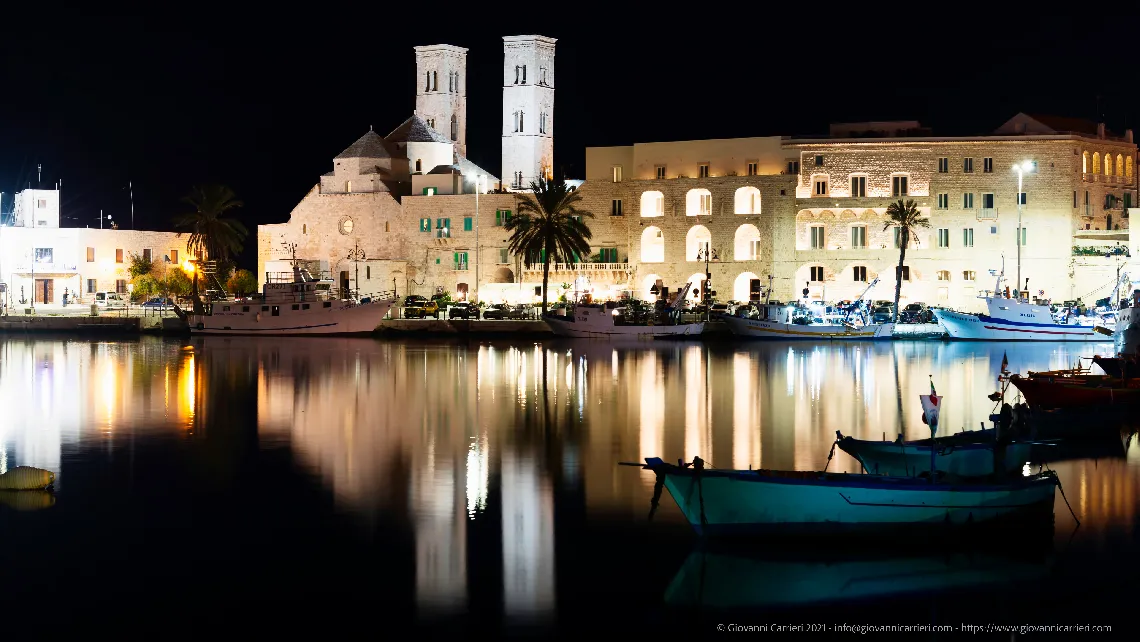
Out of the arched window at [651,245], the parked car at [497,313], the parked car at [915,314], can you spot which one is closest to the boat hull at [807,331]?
the parked car at [915,314]

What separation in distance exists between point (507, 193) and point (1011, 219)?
2732 cm

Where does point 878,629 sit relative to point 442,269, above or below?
below

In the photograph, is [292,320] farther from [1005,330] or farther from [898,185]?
[1005,330]

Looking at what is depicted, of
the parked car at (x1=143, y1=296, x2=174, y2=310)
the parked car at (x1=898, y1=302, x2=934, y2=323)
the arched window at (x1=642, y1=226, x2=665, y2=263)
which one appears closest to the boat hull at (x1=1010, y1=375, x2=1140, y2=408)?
the parked car at (x1=898, y1=302, x2=934, y2=323)

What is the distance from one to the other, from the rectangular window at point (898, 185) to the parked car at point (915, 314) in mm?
5835

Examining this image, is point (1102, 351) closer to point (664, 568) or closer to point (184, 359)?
point (184, 359)

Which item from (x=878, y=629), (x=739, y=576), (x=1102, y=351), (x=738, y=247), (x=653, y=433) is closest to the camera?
(x=878, y=629)

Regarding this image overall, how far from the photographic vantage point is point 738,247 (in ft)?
242

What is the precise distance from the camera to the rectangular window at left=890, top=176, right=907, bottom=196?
69.9m

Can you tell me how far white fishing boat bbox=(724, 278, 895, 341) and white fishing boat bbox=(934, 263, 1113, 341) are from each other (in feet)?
12.4

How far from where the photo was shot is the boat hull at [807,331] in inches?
2495

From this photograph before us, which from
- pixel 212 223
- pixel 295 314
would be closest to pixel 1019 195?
pixel 295 314

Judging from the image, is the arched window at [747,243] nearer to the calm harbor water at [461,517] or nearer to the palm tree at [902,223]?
the palm tree at [902,223]

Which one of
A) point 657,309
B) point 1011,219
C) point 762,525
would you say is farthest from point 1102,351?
point 762,525
